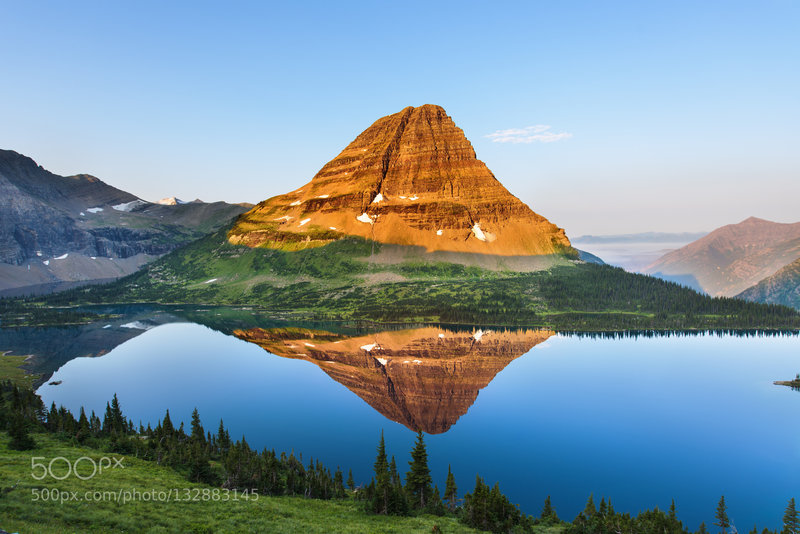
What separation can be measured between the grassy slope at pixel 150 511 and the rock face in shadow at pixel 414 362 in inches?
1544

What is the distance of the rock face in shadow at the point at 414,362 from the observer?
99312mm

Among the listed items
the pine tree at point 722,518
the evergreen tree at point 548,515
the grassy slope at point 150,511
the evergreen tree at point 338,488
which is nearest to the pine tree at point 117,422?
the grassy slope at point 150,511

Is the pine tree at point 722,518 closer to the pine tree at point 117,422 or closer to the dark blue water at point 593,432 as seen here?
the dark blue water at point 593,432

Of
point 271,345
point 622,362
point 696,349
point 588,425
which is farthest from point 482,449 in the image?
point 696,349

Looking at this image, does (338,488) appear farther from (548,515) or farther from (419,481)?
(548,515)

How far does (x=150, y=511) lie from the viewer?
127ft

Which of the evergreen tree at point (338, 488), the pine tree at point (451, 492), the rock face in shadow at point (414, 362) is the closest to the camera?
the pine tree at point (451, 492)

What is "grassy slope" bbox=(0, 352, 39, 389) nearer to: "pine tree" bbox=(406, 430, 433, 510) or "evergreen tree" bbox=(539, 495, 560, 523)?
"pine tree" bbox=(406, 430, 433, 510)

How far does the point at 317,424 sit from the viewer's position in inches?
3541

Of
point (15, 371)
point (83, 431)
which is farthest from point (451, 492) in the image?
point (15, 371)

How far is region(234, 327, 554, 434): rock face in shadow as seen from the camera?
99.3m

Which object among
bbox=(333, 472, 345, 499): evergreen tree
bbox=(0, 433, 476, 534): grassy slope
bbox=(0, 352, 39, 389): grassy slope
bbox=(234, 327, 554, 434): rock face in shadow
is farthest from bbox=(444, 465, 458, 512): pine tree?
bbox=(0, 352, 39, 389): grassy slope

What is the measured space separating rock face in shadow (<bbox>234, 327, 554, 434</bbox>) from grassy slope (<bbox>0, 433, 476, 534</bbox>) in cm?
3923

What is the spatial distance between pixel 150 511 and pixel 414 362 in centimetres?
10182
